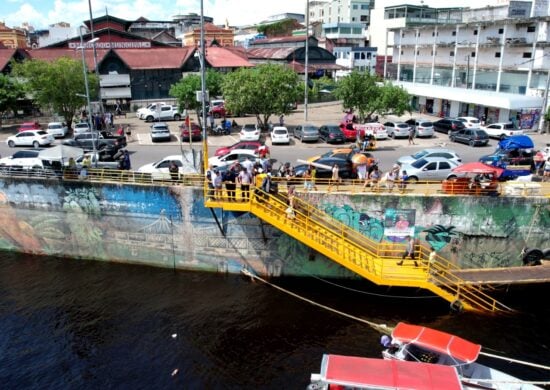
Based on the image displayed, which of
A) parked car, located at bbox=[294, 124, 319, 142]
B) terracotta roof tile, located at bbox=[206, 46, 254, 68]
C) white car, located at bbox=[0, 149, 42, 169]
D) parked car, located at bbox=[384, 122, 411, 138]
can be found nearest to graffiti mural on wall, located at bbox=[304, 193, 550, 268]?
white car, located at bbox=[0, 149, 42, 169]

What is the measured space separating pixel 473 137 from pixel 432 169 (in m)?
16.7

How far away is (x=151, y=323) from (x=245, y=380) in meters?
5.57

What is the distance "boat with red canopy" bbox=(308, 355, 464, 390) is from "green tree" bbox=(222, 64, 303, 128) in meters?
33.9

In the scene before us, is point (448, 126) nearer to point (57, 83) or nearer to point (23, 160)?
point (23, 160)

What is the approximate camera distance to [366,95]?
47.0 metres

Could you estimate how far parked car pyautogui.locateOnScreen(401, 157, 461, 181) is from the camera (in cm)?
2856

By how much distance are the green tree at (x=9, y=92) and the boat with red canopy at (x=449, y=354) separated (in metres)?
49.6

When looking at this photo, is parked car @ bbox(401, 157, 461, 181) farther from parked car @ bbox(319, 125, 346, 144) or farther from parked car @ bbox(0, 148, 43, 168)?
parked car @ bbox(0, 148, 43, 168)

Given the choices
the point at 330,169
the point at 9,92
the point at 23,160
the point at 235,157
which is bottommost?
the point at 330,169

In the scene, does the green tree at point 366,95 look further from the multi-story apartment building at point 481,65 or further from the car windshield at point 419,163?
the car windshield at point 419,163

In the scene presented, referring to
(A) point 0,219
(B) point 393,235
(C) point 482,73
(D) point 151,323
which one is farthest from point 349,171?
(C) point 482,73

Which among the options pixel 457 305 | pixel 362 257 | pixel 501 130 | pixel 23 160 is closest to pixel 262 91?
pixel 23 160

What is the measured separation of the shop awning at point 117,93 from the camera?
64.1 metres

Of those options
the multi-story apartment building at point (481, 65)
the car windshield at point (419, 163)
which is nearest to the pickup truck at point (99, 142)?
the car windshield at point (419, 163)
